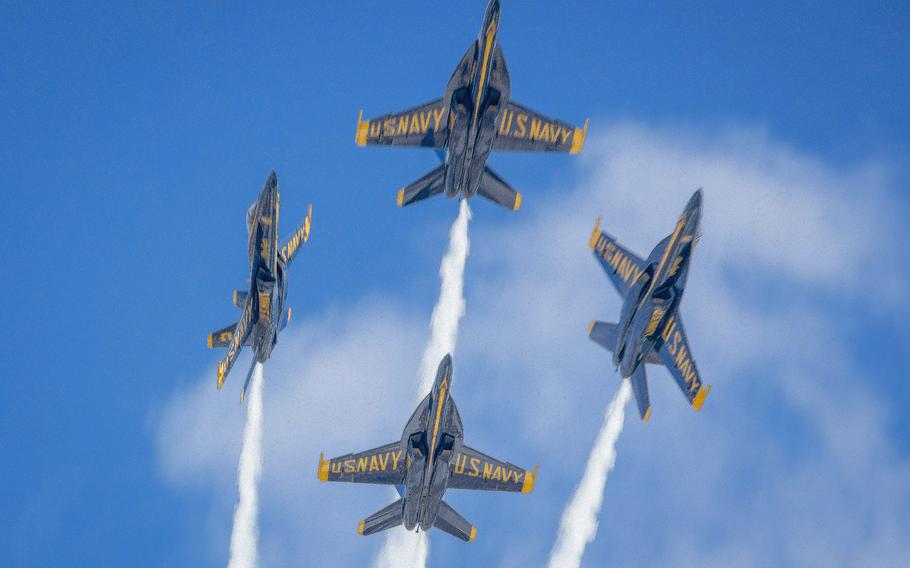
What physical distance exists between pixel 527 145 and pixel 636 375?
18080 millimetres

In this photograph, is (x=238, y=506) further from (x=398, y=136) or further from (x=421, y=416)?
(x=398, y=136)

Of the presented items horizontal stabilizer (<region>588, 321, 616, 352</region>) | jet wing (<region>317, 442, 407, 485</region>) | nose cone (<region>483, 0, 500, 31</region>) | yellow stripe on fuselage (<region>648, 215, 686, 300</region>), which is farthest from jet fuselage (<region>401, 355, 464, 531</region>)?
nose cone (<region>483, 0, 500, 31</region>)

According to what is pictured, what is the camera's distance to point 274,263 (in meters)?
81.4

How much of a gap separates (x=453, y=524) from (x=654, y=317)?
21404 millimetres

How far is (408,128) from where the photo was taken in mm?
85125

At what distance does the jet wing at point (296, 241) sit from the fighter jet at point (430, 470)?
1489 centimetres

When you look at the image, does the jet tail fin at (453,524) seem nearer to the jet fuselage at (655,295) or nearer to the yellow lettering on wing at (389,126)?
the jet fuselage at (655,295)

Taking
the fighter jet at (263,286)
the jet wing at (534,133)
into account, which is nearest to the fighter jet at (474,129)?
the jet wing at (534,133)

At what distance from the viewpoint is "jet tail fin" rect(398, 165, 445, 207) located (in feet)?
278

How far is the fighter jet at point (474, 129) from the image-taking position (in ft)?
262

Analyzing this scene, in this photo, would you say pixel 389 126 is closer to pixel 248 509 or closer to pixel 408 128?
pixel 408 128

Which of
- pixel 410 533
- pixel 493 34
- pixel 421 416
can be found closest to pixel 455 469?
pixel 421 416

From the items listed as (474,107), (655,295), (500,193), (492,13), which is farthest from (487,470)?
(492,13)

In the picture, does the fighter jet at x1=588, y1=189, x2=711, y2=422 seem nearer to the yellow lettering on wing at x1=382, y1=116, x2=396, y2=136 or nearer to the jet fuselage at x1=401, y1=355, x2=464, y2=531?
the jet fuselage at x1=401, y1=355, x2=464, y2=531
